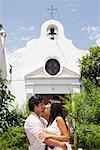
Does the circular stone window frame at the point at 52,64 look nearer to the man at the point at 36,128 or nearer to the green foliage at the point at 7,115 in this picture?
the green foliage at the point at 7,115

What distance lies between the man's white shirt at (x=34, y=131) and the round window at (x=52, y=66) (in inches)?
781

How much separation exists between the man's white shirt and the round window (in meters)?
19.8

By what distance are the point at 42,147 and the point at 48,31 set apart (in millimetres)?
21608

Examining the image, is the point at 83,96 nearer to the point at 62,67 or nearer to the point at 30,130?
the point at 62,67

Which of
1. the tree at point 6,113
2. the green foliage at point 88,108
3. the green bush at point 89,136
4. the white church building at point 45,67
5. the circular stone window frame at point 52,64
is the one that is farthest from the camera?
the circular stone window frame at point 52,64

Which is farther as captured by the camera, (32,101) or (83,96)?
(83,96)

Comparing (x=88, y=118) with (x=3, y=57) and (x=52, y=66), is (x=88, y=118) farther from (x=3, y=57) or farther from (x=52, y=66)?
(x=3, y=57)

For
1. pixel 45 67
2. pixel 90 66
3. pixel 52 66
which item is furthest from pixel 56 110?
pixel 52 66

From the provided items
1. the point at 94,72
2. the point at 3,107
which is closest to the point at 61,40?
the point at 94,72

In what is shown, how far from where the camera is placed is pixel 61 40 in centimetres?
2548

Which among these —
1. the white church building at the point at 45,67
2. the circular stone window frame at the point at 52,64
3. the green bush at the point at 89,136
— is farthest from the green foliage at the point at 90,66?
the green bush at the point at 89,136

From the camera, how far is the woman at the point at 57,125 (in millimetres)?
4516

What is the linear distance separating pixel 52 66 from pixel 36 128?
2006cm

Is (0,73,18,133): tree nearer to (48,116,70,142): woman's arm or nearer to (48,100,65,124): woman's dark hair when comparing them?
(48,100,65,124): woman's dark hair
